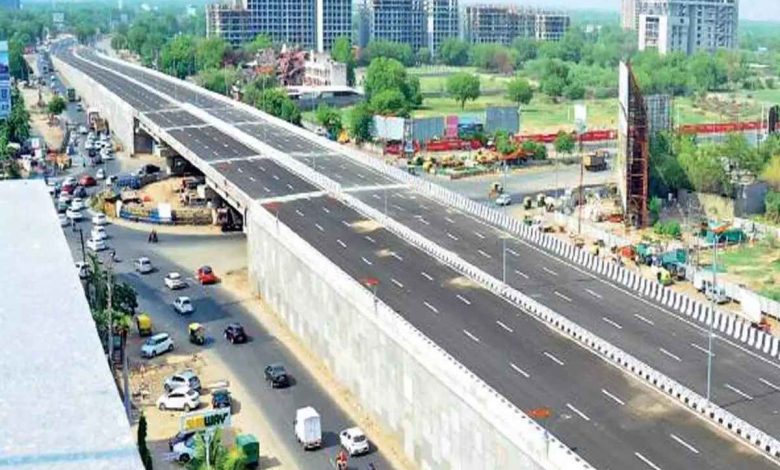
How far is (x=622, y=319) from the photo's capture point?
44.1 metres

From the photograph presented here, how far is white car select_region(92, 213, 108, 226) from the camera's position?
7889 cm

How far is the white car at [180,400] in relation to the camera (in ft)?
151

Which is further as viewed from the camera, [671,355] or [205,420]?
[205,420]

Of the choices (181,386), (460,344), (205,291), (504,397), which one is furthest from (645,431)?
(205,291)

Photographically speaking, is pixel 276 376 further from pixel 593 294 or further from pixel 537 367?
pixel 593 294

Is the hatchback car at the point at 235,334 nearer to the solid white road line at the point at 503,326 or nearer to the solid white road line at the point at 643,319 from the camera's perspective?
the solid white road line at the point at 503,326

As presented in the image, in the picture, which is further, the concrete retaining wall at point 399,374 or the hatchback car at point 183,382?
the hatchback car at point 183,382

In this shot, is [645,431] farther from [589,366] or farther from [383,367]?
[383,367]

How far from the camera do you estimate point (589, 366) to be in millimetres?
38469

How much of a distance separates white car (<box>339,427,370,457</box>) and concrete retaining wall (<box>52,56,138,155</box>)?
74.9m

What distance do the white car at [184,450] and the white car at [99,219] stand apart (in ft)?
131

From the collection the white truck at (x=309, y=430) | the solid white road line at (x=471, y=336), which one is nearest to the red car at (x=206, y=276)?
the white truck at (x=309, y=430)

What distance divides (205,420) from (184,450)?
77.6 inches

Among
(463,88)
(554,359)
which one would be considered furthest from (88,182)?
(463,88)
